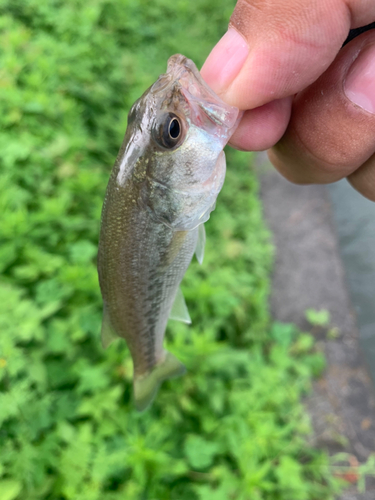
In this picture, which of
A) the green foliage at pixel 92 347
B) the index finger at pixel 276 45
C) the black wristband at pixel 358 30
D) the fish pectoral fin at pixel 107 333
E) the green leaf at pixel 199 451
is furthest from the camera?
the green leaf at pixel 199 451

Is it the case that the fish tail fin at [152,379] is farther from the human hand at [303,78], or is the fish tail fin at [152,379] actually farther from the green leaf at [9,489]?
the human hand at [303,78]

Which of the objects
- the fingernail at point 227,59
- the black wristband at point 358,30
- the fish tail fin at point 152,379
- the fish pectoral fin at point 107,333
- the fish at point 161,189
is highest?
the black wristband at point 358,30

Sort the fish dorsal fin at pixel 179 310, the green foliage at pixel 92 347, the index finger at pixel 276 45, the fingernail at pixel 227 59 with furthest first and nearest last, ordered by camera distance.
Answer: the green foliage at pixel 92 347 → the fish dorsal fin at pixel 179 310 → the fingernail at pixel 227 59 → the index finger at pixel 276 45

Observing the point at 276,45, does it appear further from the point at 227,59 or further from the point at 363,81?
the point at 363,81

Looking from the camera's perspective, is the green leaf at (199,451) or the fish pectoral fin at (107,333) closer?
the fish pectoral fin at (107,333)

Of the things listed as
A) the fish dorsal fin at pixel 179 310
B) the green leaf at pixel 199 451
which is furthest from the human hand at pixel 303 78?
the green leaf at pixel 199 451

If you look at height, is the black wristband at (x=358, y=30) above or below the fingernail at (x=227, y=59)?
above

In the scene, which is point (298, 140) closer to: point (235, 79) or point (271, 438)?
point (235, 79)
